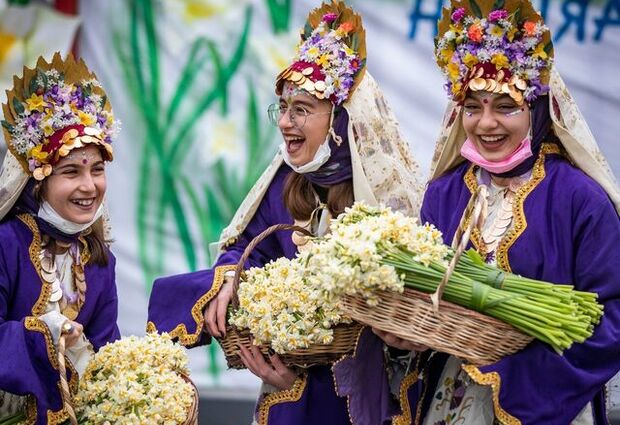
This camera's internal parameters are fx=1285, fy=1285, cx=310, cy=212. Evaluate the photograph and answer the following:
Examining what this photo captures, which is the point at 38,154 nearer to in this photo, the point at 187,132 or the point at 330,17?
the point at 330,17

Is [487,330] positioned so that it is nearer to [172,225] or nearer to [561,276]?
[561,276]

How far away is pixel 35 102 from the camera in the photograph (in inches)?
191

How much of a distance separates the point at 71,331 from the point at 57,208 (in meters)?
0.52

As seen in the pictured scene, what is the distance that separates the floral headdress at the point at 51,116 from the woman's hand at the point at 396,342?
1.40 meters

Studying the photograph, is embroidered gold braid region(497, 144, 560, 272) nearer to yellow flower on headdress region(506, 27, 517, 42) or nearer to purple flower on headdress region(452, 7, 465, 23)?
yellow flower on headdress region(506, 27, 517, 42)

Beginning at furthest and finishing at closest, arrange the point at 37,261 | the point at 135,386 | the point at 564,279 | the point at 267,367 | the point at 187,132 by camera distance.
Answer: the point at 187,132 → the point at 37,261 → the point at 267,367 → the point at 135,386 → the point at 564,279

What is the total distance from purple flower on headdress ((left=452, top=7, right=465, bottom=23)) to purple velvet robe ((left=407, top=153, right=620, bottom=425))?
1.87 feet

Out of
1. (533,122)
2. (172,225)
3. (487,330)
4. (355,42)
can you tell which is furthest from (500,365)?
(172,225)

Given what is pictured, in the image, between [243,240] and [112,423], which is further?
[243,240]

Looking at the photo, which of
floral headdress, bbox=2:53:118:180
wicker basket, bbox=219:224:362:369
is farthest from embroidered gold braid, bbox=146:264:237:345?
floral headdress, bbox=2:53:118:180

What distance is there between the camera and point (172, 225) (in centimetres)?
705

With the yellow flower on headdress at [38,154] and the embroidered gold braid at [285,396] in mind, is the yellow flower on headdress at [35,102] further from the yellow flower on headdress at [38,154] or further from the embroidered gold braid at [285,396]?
the embroidered gold braid at [285,396]

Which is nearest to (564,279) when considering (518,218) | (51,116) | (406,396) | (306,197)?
(518,218)

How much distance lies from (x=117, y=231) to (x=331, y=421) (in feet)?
8.65
